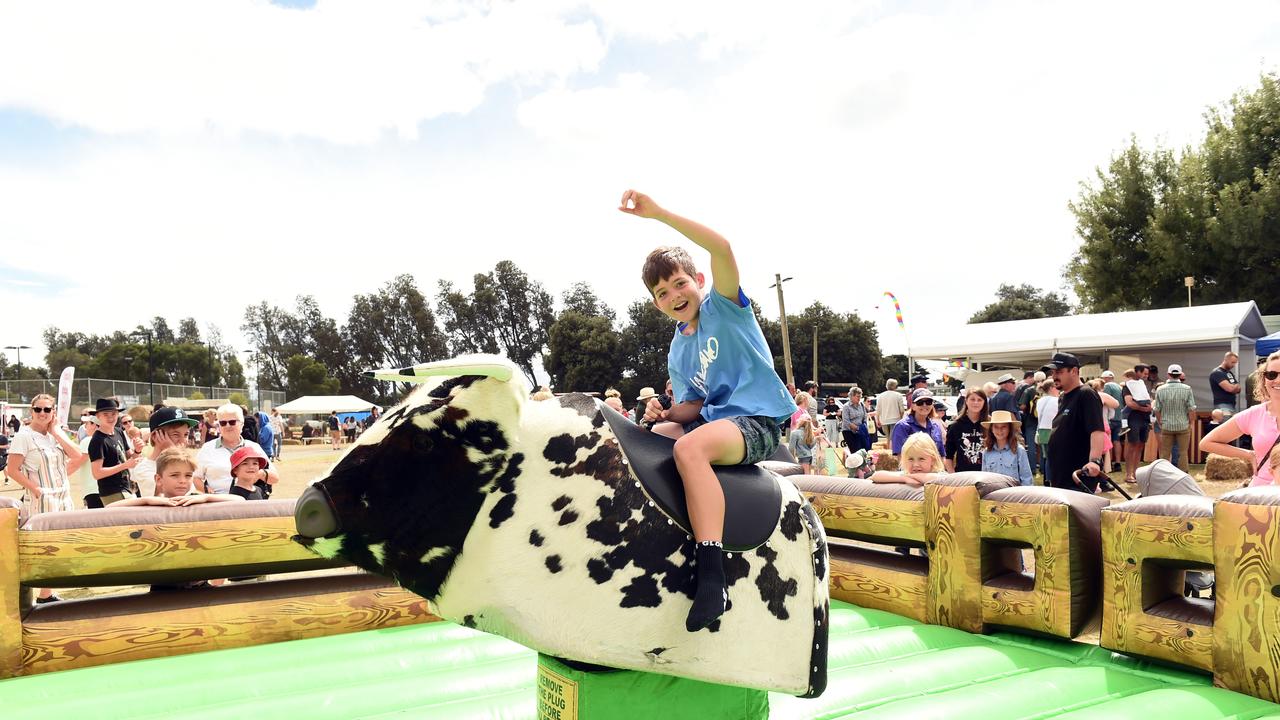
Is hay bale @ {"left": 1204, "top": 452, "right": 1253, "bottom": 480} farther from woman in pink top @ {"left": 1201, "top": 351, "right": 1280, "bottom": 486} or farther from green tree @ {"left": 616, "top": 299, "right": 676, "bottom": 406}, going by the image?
green tree @ {"left": 616, "top": 299, "right": 676, "bottom": 406}

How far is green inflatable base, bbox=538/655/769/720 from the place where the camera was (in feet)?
6.39

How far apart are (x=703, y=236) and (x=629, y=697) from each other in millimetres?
1240

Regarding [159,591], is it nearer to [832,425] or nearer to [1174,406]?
[1174,406]

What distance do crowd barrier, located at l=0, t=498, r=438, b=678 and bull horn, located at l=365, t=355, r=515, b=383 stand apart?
1.76 metres

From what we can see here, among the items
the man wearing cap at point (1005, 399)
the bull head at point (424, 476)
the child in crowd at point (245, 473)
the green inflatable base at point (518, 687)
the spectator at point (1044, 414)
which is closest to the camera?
the bull head at point (424, 476)

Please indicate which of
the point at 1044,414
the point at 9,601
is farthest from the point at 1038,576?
the point at 1044,414

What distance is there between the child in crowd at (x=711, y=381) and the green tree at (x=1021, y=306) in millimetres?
62402

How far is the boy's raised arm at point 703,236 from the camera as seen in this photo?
1978 mm

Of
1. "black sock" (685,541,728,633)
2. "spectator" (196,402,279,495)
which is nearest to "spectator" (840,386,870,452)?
"spectator" (196,402,279,495)

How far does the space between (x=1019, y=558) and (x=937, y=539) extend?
0.60 meters

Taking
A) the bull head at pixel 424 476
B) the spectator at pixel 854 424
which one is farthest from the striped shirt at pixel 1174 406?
the bull head at pixel 424 476

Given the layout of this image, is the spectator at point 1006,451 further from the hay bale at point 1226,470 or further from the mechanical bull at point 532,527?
the hay bale at point 1226,470

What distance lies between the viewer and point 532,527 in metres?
1.76

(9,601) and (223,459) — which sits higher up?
(223,459)
